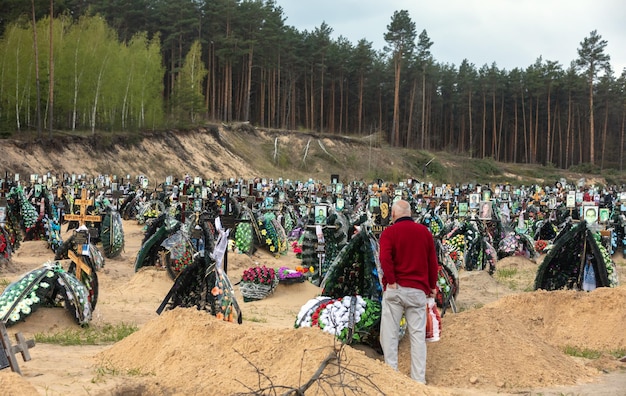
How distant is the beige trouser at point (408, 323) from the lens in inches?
257

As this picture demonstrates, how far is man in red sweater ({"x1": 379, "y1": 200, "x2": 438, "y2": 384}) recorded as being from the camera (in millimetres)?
6469

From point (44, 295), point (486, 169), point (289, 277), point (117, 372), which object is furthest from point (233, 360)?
point (486, 169)

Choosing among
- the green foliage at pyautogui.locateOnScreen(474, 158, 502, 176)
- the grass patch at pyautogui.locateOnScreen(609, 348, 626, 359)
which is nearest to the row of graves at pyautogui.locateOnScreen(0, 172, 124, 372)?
the grass patch at pyautogui.locateOnScreen(609, 348, 626, 359)

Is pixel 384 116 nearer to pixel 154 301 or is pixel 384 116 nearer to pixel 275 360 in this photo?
pixel 154 301

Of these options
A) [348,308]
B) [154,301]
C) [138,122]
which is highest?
[138,122]

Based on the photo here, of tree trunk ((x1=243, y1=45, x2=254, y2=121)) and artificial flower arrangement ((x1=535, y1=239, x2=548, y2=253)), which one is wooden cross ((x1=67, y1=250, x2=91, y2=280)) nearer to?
artificial flower arrangement ((x1=535, y1=239, x2=548, y2=253))

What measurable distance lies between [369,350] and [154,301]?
517cm

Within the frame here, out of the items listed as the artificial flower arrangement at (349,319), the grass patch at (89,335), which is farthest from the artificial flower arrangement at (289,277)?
the artificial flower arrangement at (349,319)

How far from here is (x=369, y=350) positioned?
7.45m

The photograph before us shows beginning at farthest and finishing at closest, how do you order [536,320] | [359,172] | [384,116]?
[384,116] < [359,172] < [536,320]

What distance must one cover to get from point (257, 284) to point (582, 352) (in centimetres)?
549

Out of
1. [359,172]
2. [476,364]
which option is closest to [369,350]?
[476,364]

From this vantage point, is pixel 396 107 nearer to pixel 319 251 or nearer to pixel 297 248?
pixel 297 248

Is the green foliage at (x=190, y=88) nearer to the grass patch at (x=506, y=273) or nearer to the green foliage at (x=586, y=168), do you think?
the grass patch at (x=506, y=273)
